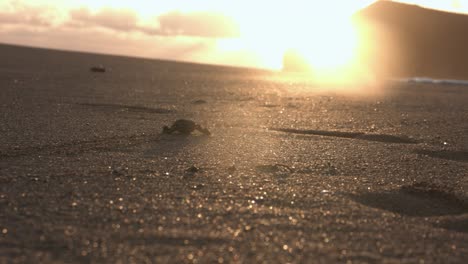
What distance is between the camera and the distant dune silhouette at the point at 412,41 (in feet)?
197

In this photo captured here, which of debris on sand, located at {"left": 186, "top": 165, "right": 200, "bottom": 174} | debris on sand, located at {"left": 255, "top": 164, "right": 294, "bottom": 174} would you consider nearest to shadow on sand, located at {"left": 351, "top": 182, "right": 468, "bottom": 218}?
debris on sand, located at {"left": 255, "top": 164, "right": 294, "bottom": 174}

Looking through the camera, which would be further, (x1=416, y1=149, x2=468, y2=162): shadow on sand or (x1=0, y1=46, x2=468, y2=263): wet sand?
(x1=416, y1=149, x2=468, y2=162): shadow on sand

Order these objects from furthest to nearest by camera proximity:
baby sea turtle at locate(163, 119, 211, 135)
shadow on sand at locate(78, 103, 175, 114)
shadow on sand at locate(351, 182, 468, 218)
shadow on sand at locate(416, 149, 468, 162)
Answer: shadow on sand at locate(78, 103, 175, 114)
baby sea turtle at locate(163, 119, 211, 135)
shadow on sand at locate(416, 149, 468, 162)
shadow on sand at locate(351, 182, 468, 218)

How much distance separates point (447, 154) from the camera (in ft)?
19.4

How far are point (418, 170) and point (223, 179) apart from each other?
1.73 m

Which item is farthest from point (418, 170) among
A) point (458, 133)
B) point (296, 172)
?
point (458, 133)

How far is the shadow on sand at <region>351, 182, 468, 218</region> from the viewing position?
11.7 feet

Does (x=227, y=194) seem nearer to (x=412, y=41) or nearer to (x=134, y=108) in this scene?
(x=134, y=108)

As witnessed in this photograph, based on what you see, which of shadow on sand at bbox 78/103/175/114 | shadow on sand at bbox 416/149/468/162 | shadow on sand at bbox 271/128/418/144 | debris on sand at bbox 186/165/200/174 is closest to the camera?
debris on sand at bbox 186/165/200/174

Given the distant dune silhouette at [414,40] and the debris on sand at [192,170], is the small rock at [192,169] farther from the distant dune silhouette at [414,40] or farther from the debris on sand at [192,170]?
the distant dune silhouette at [414,40]

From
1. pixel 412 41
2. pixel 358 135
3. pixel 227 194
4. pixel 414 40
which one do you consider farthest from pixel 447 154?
pixel 412 41

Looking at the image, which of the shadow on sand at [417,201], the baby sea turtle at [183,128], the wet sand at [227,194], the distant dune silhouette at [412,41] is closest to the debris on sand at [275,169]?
the wet sand at [227,194]

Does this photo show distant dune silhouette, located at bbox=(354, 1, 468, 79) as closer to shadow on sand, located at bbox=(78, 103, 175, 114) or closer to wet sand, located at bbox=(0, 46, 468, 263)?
shadow on sand, located at bbox=(78, 103, 175, 114)

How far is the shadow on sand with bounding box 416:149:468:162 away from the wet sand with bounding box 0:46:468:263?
21 millimetres
